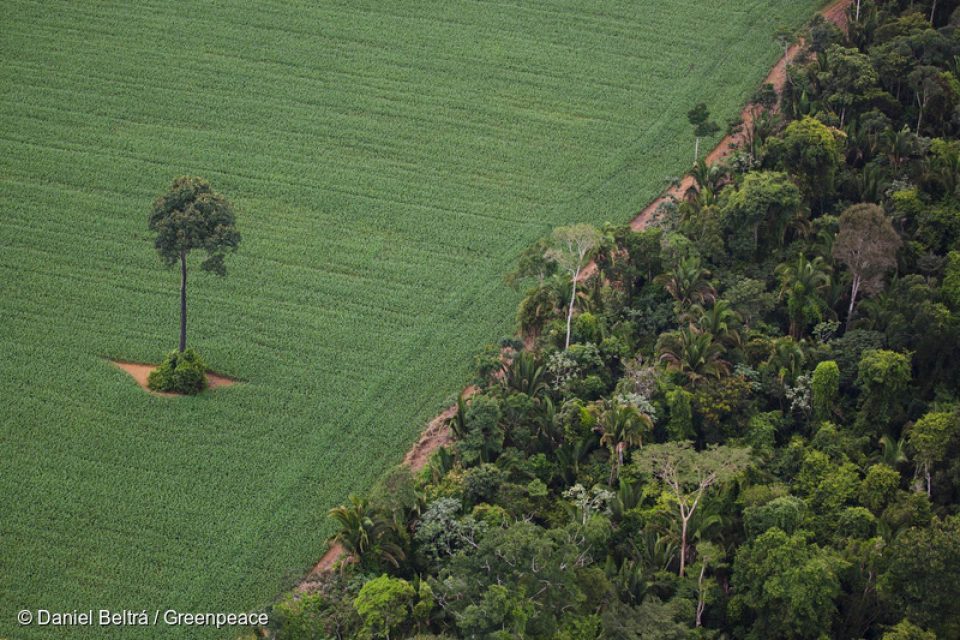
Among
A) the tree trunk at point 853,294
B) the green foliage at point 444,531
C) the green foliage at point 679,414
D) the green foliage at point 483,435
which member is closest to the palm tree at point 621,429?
the green foliage at point 679,414

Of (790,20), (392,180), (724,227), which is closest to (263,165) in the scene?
(392,180)

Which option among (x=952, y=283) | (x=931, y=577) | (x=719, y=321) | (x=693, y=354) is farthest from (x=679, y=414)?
(x=952, y=283)

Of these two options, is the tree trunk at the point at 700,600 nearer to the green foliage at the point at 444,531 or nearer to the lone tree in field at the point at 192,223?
the green foliage at the point at 444,531

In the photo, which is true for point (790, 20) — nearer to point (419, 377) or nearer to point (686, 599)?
point (419, 377)

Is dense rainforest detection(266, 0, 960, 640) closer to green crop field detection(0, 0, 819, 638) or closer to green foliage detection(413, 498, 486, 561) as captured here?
green foliage detection(413, 498, 486, 561)

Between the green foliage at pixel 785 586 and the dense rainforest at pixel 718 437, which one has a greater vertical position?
the dense rainforest at pixel 718 437

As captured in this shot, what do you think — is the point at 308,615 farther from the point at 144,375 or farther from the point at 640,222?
the point at 640,222
